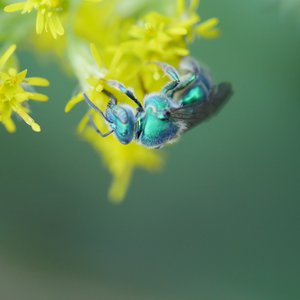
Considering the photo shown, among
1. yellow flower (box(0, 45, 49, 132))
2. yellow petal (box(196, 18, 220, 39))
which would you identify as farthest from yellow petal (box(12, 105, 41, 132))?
yellow petal (box(196, 18, 220, 39))

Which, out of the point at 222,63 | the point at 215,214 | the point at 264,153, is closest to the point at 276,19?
the point at 222,63

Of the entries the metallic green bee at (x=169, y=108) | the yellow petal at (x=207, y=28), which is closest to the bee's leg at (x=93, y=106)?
the metallic green bee at (x=169, y=108)

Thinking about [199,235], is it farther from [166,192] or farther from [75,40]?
[75,40]

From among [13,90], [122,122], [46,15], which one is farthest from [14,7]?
[122,122]

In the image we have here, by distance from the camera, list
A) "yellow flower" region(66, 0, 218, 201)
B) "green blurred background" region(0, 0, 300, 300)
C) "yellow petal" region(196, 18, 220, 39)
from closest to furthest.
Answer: "yellow flower" region(66, 0, 218, 201) → "yellow petal" region(196, 18, 220, 39) → "green blurred background" region(0, 0, 300, 300)

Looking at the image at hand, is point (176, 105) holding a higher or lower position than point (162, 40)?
lower

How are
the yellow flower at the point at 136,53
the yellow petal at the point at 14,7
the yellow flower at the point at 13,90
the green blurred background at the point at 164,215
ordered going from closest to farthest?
the yellow petal at the point at 14,7, the yellow flower at the point at 13,90, the yellow flower at the point at 136,53, the green blurred background at the point at 164,215

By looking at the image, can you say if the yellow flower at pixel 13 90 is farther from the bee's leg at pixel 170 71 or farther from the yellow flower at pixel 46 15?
the bee's leg at pixel 170 71

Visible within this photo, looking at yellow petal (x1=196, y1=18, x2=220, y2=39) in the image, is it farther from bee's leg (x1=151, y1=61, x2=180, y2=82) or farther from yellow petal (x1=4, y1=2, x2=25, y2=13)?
yellow petal (x1=4, y1=2, x2=25, y2=13)
